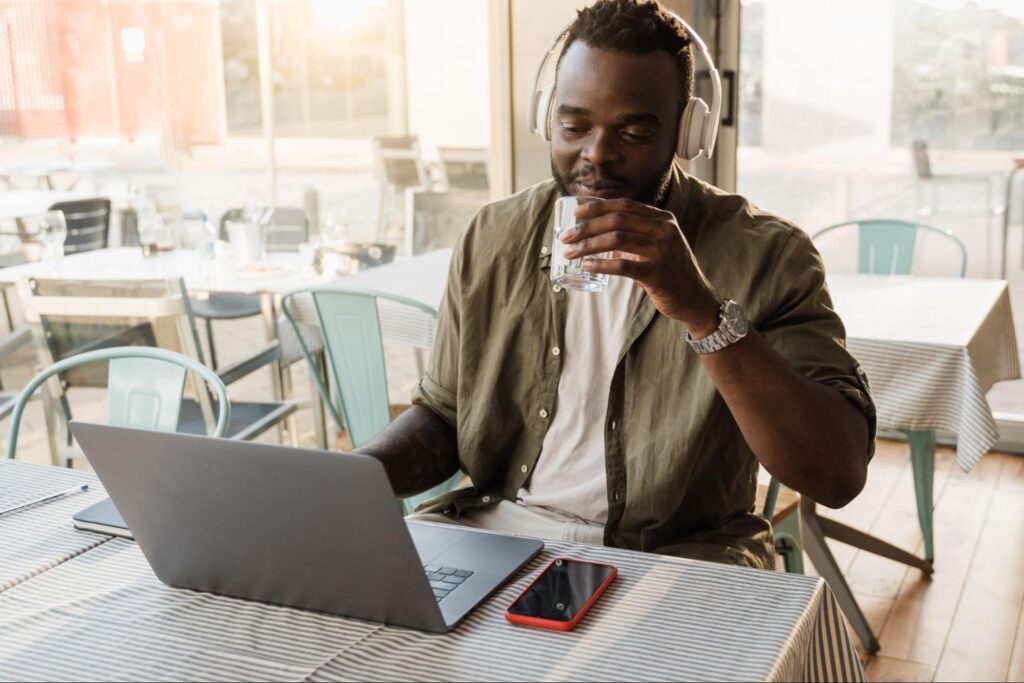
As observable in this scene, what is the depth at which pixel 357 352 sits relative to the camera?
238cm

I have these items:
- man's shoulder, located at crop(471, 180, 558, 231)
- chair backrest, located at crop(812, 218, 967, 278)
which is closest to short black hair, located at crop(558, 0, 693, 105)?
man's shoulder, located at crop(471, 180, 558, 231)

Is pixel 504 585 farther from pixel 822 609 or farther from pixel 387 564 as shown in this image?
pixel 822 609

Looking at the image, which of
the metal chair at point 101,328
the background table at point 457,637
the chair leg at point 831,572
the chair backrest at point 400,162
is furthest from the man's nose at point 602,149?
the chair backrest at point 400,162

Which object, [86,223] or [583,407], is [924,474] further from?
[86,223]

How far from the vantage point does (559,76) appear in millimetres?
1437

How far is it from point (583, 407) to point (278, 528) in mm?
587

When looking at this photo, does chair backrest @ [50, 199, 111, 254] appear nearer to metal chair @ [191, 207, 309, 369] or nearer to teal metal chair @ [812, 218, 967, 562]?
metal chair @ [191, 207, 309, 369]

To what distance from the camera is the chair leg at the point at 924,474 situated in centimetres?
283

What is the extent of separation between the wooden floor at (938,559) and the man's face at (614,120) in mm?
1484

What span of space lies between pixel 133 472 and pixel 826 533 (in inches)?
80.7

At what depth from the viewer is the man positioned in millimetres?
1305

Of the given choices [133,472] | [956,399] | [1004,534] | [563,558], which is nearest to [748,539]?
[563,558]

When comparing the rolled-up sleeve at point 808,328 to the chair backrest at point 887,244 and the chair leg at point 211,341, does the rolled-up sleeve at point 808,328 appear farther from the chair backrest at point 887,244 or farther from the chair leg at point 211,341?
the chair backrest at point 887,244

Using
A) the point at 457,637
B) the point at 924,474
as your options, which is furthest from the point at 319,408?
the point at 457,637
